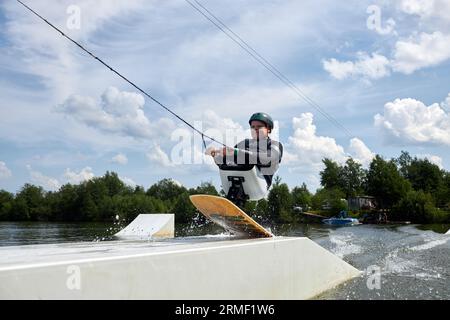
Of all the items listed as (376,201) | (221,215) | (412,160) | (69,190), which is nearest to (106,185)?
(69,190)

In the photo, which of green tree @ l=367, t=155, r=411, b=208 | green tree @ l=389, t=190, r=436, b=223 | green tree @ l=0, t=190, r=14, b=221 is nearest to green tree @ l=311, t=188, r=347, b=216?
green tree @ l=367, t=155, r=411, b=208

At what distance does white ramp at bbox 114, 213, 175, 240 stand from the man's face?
13106mm

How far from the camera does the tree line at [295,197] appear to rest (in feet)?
203

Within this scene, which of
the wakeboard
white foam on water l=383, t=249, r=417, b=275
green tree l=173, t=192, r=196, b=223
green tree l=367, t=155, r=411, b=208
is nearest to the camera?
the wakeboard

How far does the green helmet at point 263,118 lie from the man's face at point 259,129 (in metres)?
0.05

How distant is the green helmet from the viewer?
6.19m

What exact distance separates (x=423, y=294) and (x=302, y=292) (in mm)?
1826

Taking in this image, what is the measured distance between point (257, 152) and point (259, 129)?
1.30ft

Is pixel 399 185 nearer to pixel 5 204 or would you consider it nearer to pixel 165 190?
pixel 165 190

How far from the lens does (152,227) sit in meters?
19.9

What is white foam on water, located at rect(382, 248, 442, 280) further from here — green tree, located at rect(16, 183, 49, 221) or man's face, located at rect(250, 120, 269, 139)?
green tree, located at rect(16, 183, 49, 221)

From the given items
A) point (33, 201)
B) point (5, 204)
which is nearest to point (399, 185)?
point (33, 201)

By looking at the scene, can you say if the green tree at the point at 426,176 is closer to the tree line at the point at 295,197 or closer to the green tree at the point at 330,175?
the tree line at the point at 295,197
